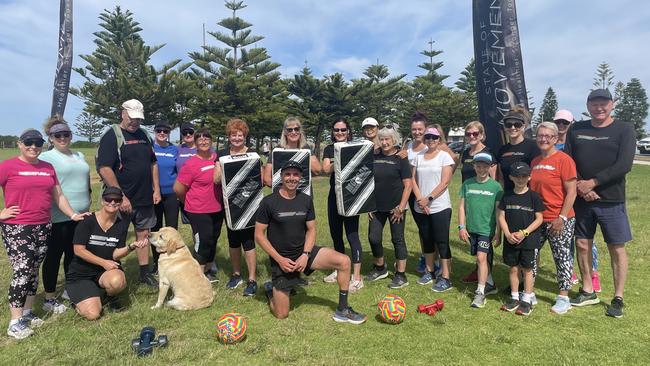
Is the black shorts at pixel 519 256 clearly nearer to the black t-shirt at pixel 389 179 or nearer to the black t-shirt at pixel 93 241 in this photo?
the black t-shirt at pixel 389 179

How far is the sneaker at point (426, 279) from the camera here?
4956mm

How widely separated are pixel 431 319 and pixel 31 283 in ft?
12.9

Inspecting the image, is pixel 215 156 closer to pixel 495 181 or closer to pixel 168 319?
pixel 168 319

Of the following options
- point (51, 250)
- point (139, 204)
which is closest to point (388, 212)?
point (139, 204)

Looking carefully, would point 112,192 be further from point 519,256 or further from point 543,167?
point 543,167

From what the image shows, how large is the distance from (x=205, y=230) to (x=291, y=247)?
134cm

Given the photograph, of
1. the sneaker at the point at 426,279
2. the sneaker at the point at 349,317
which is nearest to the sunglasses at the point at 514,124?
the sneaker at the point at 426,279

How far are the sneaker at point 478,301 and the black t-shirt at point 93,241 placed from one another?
151 inches

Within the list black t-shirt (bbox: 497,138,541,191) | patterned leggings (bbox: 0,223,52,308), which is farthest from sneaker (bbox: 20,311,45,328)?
black t-shirt (bbox: 497,138,541,191)

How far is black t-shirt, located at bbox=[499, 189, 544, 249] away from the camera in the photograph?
396 centimetres

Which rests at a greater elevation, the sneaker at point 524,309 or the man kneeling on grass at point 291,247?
the man kneeling on grass at point 291,247

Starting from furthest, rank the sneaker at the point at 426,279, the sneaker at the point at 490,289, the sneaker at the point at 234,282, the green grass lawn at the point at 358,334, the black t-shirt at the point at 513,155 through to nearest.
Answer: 1. the sneaker at the point at 426,279
2. the sneaker at the point at 234,282
3. the sneaker at the point at 490,289
4. the black t-shirt at the point at 513,155
5. the green grass lawn at the point at 358,334

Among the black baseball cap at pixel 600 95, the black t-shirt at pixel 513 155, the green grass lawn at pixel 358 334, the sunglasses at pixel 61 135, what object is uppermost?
the black baseball cap at pixel 600 95

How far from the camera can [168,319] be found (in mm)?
3980
